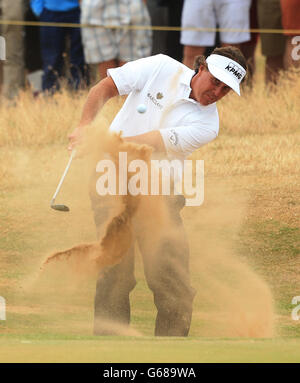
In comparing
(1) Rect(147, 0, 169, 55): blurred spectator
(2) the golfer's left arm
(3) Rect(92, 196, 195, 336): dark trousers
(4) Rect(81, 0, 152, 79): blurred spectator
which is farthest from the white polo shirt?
(1) Rect(147, 0, 169, 55): blurred spectator

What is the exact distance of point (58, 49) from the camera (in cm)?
1337

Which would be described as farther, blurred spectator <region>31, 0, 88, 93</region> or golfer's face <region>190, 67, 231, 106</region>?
blurred spectator <region>31, 0, 88, 93</region>

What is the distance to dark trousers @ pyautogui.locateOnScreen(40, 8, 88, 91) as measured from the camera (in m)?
13.2

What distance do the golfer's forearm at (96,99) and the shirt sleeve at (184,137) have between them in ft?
1.52

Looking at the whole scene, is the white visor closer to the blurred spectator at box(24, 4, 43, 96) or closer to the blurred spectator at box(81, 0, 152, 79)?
the blurred spectator at box(81, 0, 152, 79)

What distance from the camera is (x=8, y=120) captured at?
43.5 ft

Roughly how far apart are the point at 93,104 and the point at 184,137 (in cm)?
64

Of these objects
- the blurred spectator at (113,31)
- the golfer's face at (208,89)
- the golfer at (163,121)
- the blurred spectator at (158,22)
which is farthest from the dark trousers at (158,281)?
the blurred spectator at (158,22)

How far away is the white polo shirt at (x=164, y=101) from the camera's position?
7617 mm

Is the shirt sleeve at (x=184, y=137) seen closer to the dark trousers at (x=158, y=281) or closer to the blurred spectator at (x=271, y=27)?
the dark trousers at (x=158, y=281)

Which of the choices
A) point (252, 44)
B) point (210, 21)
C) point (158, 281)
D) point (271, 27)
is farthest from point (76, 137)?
point (252, 44)

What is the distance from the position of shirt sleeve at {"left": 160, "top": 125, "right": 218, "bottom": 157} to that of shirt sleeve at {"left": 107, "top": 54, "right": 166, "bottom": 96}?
0.41 m

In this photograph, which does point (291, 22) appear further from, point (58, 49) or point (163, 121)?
point (163, 121)

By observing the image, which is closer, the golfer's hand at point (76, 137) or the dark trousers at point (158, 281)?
the golfer's hand at point (76, 137)
